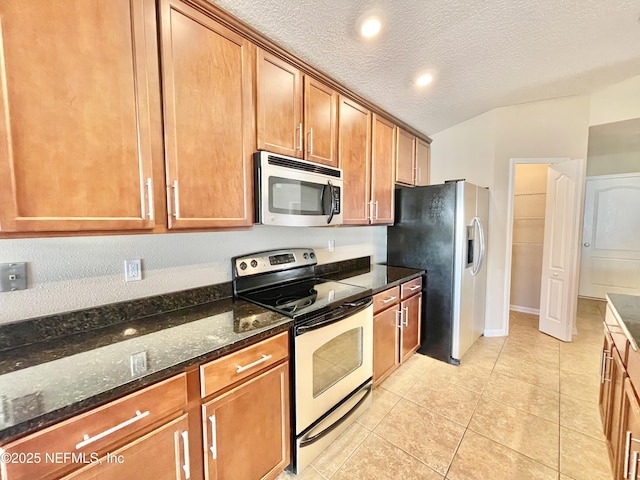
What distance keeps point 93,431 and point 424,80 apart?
2.86 metres

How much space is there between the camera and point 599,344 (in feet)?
9.93

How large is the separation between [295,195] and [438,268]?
5.62 feet

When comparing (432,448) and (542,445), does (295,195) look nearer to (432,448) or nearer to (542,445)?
(432,448)

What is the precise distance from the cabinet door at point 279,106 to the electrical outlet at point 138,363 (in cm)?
115

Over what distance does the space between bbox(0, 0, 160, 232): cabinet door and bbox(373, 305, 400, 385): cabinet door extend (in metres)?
1.74

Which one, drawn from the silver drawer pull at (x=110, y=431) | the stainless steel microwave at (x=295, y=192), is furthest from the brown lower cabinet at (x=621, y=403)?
the silver drawer pull at (x=110, y=431)

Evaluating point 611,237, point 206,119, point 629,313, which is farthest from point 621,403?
point 611,237

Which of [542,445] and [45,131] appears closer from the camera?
[45,131]

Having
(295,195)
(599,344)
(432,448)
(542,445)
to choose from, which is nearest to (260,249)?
(295,195)

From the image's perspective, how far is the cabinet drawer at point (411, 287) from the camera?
241cm

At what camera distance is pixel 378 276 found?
2473 millimetres

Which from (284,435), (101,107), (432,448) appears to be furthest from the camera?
(432,448)

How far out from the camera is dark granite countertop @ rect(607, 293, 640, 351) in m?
1.25

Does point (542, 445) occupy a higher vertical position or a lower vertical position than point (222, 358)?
lower
